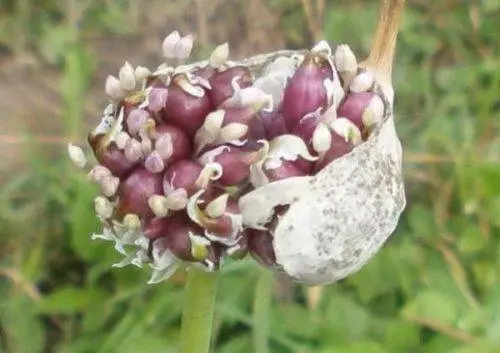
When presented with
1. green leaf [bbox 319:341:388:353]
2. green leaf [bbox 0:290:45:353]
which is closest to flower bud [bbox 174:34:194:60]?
green leaf [bbox 319:341:388:353]

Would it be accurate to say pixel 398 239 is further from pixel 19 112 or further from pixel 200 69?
pixel 200 69

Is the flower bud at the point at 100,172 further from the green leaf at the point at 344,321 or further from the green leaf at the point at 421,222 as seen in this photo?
the green leaf at the point at 421,222

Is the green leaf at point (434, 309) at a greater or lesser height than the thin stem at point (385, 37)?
lesser

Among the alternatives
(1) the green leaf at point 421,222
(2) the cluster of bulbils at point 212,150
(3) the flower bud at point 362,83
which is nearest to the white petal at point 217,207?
(2) the cluster of bulbils at point 212,150

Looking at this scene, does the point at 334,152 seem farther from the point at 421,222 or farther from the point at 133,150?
the point at 421,222

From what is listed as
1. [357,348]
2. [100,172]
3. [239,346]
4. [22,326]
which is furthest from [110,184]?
[22,326]

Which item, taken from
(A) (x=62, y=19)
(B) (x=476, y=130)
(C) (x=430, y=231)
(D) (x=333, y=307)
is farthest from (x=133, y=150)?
(A) (x=62, y=19)
